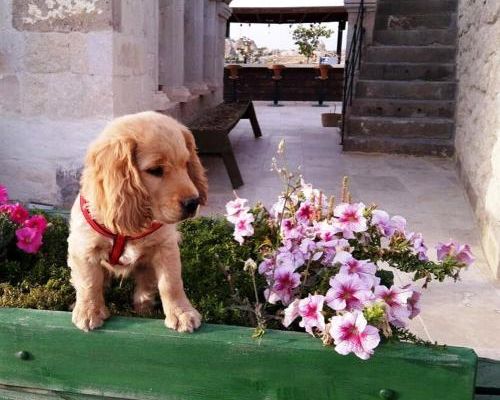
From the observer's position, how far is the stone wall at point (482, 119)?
3521 mm

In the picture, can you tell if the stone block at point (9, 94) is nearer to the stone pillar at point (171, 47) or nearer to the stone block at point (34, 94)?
the stone block at point (34, 94)

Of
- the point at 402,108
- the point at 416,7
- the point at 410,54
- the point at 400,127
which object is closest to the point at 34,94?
the point at 400,127

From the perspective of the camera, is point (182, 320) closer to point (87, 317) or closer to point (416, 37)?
point (87, 317)

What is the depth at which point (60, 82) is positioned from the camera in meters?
3.67

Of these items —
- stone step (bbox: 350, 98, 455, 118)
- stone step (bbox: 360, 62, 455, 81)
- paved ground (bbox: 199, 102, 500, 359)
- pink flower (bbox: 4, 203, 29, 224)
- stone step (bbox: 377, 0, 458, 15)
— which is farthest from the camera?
stone step (bbox: 377, 0, 458, 15)

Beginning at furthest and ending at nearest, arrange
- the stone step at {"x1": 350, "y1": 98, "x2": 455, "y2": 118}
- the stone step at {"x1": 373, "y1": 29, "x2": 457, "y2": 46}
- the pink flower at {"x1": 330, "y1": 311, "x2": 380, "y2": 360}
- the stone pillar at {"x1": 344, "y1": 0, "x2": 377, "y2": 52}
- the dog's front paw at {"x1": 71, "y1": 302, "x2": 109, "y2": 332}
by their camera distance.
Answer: the stone step at {"x1": 373, "y1": 29, "x2": 457, "y2": 46}, the stone pillar at {"x1": 344, "y1": 0, "x2": 377, "y2": 52}, the stone step at {"x1": 350, "y1": 98, "x2": 455, "y2": 118}, the dog's front paw at {"x1": 71, "y1": 302, "x2": 109, "y2": 332}, the pink flower at {"x1": 330, "y1": 311, "x2": 380, "y2": 360}

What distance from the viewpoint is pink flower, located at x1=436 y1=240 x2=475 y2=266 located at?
1.76 m

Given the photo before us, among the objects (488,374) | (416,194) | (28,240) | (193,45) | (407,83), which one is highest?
(193,45)

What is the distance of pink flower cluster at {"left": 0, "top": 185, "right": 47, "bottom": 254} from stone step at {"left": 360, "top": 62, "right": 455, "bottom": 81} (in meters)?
6.54

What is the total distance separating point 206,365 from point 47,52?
291 centimetres

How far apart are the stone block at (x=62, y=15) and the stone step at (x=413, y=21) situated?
6132mm

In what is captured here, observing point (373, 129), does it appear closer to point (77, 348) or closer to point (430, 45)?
point (430, 45)

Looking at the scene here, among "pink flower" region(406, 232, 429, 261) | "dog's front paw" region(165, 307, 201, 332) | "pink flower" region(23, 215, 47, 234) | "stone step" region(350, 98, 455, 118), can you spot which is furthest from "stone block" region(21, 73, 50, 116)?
"stone step" region(350, 98, 455, 118)

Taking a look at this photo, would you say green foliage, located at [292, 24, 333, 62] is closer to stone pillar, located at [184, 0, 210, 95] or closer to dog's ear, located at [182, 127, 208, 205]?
stone pillar, located at [184, 0, 210, 95]
